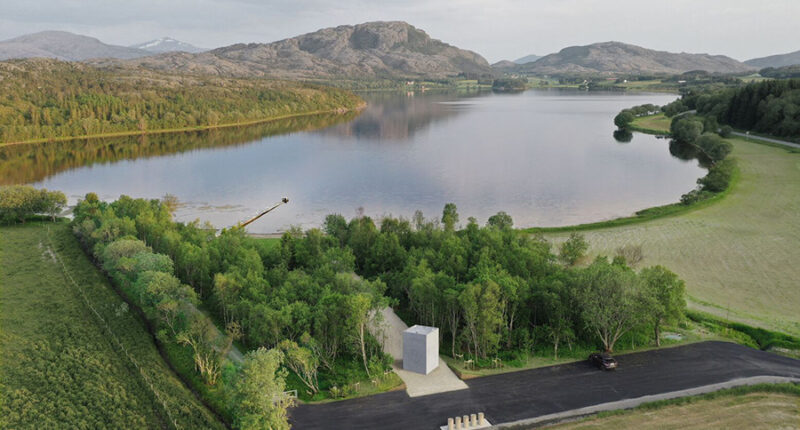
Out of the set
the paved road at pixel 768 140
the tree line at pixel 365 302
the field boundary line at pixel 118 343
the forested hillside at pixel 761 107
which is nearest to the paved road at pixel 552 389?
the tree line at pixel 365 302

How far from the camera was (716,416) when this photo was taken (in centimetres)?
1925

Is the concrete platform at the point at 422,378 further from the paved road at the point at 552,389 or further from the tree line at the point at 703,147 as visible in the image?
the tree line at the point at 703,147

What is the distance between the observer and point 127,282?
30594 millimetres

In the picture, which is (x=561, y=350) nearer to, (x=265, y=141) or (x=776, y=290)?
(x=776, y=290)

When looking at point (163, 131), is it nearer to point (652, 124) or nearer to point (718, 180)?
point (652, 124)

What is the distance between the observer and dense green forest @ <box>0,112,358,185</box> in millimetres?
76094

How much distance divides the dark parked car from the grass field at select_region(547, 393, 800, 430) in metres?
2.94

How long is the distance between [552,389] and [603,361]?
9.52 feet

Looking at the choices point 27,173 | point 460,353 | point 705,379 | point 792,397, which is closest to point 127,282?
point 460,353

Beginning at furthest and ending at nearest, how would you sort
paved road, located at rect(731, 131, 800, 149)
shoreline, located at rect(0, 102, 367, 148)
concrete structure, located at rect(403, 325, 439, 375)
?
shoreline, located at rect(0, 102, 367, 148) → paved road, located at rect(731, 131, 800, 149) → concrete structure, located at rect(403, 325, 439, 375)

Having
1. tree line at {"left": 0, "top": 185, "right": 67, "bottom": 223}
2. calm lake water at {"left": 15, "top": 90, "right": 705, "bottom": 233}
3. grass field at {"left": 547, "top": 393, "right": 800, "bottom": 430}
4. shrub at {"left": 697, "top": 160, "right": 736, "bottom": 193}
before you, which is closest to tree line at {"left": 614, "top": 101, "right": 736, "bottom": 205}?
shrub at {"left": 697, "top": 160, "right": 736, "bottom": 193}

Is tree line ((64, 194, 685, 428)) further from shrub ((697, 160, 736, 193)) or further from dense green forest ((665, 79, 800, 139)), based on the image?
dense green forest ((665, 79, 800, 139))

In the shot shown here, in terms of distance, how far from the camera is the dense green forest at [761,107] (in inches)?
3374

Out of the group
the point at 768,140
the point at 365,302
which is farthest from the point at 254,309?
the point at 768,140
